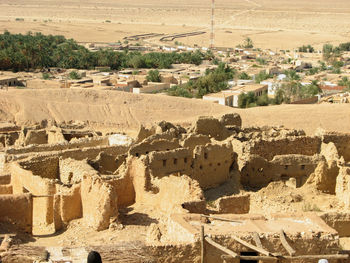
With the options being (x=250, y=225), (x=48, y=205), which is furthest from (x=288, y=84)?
(x=250, y=225)

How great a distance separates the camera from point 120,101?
43.9 m

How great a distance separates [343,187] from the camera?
1764cm

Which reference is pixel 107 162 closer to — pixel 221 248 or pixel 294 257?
pixel 221 248

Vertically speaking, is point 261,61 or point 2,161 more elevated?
point 2,161

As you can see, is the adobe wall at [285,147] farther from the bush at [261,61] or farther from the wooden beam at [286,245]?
the bush at [261,61]

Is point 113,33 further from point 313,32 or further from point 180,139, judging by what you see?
point 180,139

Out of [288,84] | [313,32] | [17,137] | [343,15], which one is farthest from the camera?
[343,15]

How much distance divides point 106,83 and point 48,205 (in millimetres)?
36896

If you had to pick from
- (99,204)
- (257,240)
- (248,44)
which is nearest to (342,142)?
(99,204)

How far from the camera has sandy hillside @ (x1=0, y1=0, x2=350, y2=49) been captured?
374 ft

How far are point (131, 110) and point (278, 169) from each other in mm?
22636

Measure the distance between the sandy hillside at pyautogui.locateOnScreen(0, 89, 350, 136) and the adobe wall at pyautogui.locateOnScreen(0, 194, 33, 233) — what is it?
22098 millimetres

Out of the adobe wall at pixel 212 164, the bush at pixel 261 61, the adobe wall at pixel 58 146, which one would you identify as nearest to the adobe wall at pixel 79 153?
the adobe wall at pixel 58 146

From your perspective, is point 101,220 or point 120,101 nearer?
point 101,220
